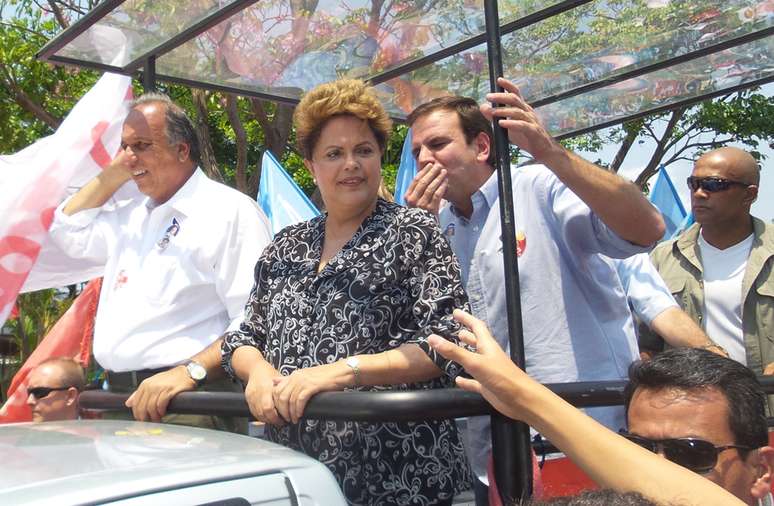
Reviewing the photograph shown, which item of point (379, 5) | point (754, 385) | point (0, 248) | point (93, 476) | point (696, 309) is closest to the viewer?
point (93, 476)

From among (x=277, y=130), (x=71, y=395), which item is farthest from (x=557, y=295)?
(x=277, y=130)

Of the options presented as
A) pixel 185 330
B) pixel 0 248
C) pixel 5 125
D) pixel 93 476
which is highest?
pixel 5 125

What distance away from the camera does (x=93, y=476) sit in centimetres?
155

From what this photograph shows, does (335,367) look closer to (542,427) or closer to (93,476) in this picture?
(542,427)


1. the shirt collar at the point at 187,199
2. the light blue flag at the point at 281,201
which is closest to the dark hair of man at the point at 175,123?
the shirt collar at the point at 187,199

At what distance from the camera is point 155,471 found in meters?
1.59

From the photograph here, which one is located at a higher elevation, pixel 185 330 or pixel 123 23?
pixel 123 23

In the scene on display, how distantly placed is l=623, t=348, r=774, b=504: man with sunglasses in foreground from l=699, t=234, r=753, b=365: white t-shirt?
2.33 m

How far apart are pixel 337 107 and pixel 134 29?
3.88 feet

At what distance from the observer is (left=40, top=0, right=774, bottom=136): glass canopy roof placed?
3.34 m

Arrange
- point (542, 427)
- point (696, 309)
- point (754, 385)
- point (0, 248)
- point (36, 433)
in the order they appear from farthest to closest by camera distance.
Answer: point (696, 309), point (0, 248), point (36, 433), point (754, 385), point (542, 427)

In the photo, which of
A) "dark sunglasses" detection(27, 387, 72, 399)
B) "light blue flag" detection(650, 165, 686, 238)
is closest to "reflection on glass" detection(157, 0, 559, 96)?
"dark sunglasses" detection(27, 387, 72, 399)

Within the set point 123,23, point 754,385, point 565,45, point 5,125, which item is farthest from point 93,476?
point 5,125

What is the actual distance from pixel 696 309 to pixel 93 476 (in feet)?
11.0
